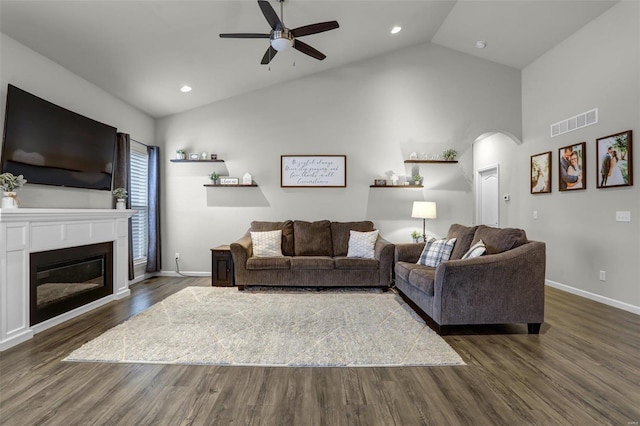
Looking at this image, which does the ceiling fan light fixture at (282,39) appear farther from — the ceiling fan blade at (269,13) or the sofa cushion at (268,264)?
the sofa cushion at (268,264)

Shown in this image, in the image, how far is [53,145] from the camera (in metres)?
3.20

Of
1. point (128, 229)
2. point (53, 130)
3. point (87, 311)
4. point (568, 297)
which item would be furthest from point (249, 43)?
point (568, 297)

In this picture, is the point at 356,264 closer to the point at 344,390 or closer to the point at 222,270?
the point at 222,270

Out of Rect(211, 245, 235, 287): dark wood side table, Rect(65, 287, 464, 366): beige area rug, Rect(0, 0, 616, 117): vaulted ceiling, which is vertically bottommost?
Rect(65, 287, 464, 366): beige area rug

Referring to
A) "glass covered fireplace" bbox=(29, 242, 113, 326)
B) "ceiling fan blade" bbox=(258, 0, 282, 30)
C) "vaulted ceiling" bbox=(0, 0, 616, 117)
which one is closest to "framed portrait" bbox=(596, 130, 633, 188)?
A: "vaulted ceiling" bbox=(0, 0, 616, 117)

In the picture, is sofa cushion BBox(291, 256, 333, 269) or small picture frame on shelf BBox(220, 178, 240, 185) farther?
small picture frame on shelf BBox(220, 178, 240, 185)

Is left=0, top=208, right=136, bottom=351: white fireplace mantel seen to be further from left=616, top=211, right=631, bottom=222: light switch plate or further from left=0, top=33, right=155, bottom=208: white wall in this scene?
left=616, top=211, right=631, bottom=222: light switch plate

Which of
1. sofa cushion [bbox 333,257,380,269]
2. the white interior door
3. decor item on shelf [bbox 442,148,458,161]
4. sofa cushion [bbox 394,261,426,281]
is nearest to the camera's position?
sofa cushion [bbox 394,261,426,281]

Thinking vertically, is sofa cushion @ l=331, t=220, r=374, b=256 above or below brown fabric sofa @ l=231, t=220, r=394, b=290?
above

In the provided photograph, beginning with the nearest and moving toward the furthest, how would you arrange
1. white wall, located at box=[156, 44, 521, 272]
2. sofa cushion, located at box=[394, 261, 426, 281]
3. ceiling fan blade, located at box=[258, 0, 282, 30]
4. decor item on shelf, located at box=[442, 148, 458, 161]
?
ceiling fan blade, located at box=[258, 0, 282, 30] < sofa cushion, located at box=[394, 261, 426, 281] < decor item on shelf, located at box=[442, 148, 458, 161] < white wall, located at box=[156, 44, 521, 272]

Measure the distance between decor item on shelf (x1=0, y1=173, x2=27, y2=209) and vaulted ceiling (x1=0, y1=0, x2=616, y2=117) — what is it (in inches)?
53.9

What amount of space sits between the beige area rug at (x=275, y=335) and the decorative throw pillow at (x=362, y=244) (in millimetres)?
739

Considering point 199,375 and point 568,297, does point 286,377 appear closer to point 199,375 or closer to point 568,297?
point 199,375

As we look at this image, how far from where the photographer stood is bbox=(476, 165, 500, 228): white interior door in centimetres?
592
